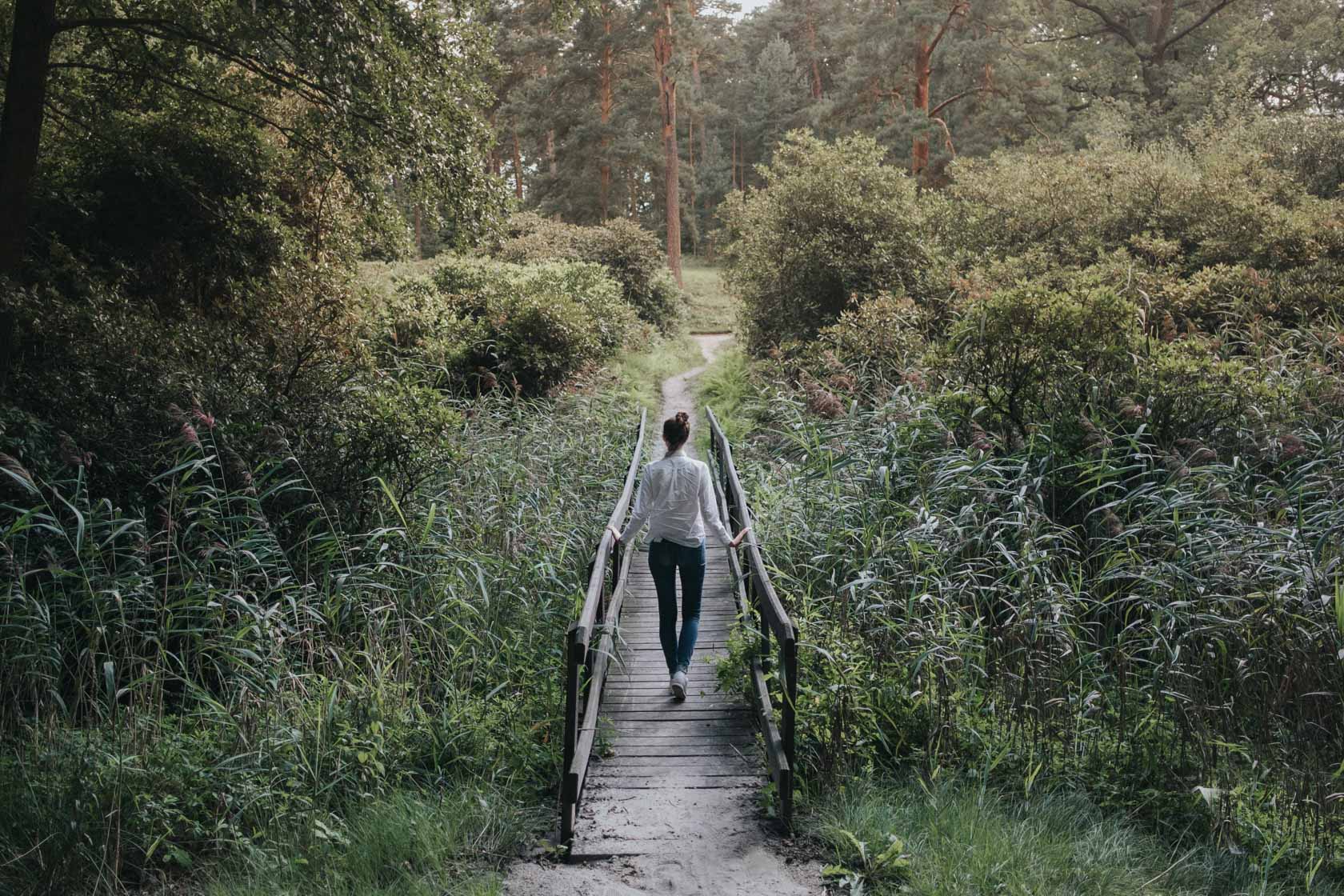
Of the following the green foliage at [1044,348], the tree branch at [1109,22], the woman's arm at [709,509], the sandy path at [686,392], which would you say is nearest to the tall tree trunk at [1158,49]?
the tree branch at [1109,22]

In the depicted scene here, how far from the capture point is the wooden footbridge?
14.0 feet

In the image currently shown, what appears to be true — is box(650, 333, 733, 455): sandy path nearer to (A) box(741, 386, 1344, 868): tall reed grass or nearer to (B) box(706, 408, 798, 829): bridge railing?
(A) box(741, 386, 1344, 868): tall reed grass

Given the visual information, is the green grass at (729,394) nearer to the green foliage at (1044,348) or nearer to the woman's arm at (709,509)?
the green foliage at (1044,348)

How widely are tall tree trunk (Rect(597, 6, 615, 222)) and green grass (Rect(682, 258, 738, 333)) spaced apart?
15.5ft

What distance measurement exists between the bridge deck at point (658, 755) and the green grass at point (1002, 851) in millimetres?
652

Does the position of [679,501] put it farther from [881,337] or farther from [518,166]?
[518,166]

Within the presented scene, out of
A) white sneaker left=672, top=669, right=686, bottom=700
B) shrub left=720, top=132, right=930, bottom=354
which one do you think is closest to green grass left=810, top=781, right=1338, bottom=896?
white sneaker left=672, top=669, right=686, bottom=700

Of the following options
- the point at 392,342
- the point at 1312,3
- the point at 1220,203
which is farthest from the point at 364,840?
the point at 1312,3

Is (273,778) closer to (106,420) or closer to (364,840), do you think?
(364,840)

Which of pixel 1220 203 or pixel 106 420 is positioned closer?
pixel 106 420

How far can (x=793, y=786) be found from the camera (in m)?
4.64

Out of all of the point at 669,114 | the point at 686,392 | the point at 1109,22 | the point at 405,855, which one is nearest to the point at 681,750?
the point at 405,855

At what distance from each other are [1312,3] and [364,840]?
3012cm

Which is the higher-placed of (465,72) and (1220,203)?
(465,72)
